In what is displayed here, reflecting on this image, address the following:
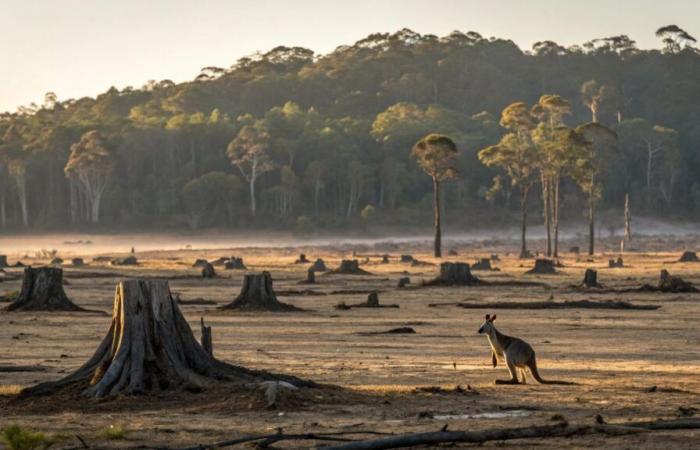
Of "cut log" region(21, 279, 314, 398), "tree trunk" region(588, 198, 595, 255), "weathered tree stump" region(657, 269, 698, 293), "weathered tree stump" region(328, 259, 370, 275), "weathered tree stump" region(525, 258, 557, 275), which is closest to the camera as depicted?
"cut log" region(21, 279, 314, 398)

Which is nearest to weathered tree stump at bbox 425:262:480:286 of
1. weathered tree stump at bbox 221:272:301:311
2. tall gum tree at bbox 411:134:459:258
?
weathered tree stump at bbox 221:272:301:311

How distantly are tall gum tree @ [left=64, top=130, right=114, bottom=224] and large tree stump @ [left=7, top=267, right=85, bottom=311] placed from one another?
87.2 meters

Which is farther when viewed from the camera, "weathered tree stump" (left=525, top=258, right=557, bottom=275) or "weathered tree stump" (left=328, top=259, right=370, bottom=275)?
"weathered tree stump" (left=328, top=259, right=370, bottom=275)

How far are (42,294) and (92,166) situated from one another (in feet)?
290

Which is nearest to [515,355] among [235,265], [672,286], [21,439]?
[21,439]

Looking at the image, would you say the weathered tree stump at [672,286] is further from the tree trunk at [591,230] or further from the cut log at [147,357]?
the tree trunk at [591,230]

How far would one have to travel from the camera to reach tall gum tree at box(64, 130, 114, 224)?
122 meters

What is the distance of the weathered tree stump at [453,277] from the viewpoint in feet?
158

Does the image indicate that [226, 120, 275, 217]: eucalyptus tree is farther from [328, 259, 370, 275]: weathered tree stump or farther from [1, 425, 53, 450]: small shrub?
[1, 425, 53, 450]: small shrub

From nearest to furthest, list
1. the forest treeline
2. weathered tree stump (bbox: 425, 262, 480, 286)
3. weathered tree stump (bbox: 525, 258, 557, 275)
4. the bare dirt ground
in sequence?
the bare dirt ground < weathered tree stump (bbox: 425, 262, 480, 286) < weathered tree stump (bbox: 525, 258, 557, 275) < the forest treeline

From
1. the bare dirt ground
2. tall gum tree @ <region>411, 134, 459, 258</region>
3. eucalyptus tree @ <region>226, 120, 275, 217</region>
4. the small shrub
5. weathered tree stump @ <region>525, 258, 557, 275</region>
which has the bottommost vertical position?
weathered tree stump @ <region>525, 258, 557, 275</region>

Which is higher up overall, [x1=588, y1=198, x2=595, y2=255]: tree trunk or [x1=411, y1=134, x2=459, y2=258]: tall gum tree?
[x1=411, y1=134, x2=459, y2=258]: tall gum tree

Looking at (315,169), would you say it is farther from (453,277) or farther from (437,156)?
(453,277)

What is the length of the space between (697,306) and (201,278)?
2369 cm
